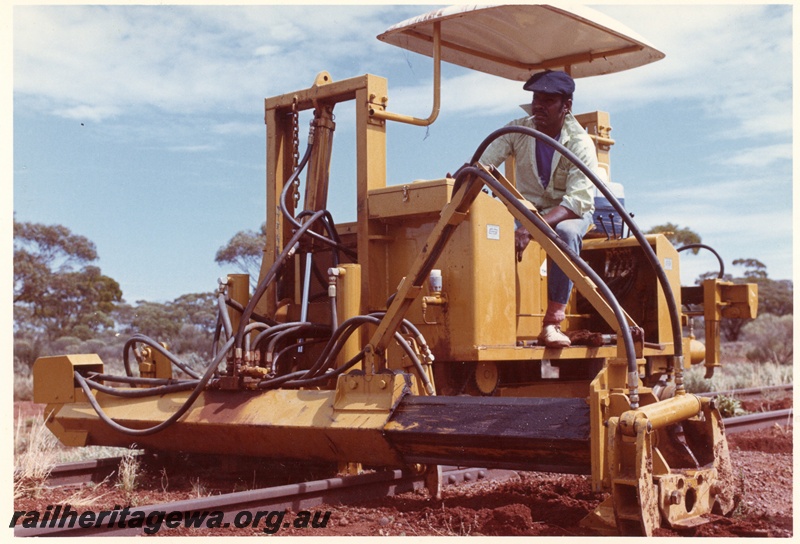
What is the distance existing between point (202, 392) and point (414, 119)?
8.46ft

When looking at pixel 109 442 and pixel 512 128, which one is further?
pixel 109 442

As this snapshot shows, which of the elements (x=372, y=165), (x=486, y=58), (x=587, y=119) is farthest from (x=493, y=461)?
(x=587, y=119)

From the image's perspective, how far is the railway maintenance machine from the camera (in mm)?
5156

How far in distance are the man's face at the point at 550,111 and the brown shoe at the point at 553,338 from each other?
5.09ft

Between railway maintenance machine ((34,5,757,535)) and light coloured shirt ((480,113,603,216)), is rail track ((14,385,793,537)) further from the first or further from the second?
light coloured shirt ((480,113,603,216))

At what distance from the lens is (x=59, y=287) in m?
33.2

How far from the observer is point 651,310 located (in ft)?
27.1

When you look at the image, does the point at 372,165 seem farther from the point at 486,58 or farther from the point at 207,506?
the point at 207,506

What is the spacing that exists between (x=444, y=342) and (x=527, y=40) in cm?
283

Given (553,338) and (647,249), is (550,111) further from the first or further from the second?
(647,249)

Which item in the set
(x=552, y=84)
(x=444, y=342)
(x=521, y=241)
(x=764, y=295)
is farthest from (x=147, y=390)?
(x=764, y=295)

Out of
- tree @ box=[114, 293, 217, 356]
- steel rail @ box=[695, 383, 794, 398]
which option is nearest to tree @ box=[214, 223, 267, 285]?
tree @ box=[114, 293, 217, 356]

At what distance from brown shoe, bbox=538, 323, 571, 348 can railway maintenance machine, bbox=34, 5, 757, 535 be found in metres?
0.08

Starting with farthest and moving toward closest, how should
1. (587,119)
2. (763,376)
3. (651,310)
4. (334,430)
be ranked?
(763,376)
(587,119)
(651,310)
(334,430)
